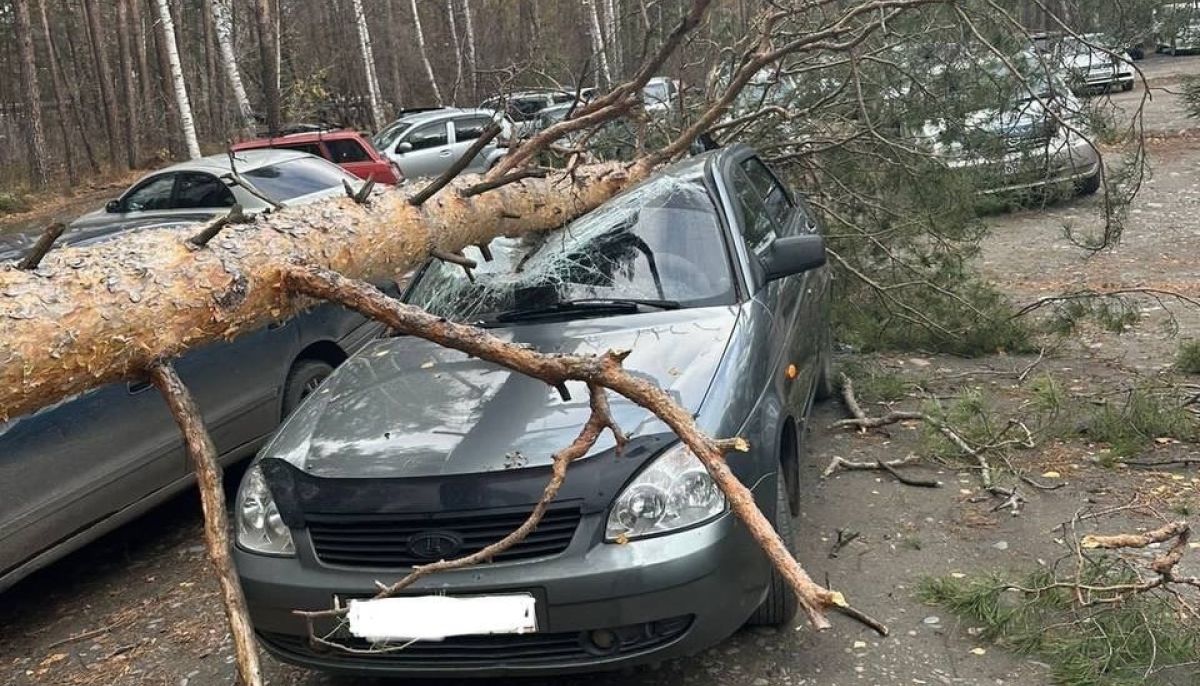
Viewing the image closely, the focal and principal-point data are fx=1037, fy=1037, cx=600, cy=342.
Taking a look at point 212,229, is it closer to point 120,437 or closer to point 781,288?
point 120,437

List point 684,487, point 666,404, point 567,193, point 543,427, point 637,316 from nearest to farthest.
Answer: point 666,404, point 684,487, point 543,427, point 637,316, point 567,193

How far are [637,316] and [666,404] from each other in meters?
1.09

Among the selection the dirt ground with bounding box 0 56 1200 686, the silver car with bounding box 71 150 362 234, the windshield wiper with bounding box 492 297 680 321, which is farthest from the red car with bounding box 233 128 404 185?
the windshield wiper with bounding box 492 297 680 321

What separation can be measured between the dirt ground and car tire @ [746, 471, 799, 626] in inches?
2.6

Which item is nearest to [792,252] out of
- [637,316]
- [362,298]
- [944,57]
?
[637,316]

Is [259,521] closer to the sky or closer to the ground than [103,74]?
closer to the ground

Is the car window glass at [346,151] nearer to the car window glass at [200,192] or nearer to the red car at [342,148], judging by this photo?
the red car at [342,148]

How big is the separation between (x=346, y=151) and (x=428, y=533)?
1196cm

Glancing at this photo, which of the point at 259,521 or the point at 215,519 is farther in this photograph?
the point at 259,521

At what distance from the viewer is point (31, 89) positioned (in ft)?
62.6

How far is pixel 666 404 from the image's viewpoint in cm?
275

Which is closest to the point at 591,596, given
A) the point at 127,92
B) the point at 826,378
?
the point at 826,378

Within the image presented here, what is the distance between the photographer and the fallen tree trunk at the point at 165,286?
260 centimetres

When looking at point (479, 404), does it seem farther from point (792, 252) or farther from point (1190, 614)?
point (1190, 614)
